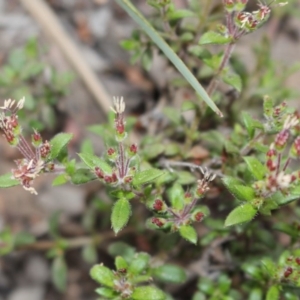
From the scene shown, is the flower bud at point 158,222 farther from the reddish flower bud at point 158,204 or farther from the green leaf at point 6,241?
the green leaf at point 6,241

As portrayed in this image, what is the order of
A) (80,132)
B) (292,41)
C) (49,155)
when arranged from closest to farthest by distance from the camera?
(49,155) < (80,132) < (292,41)

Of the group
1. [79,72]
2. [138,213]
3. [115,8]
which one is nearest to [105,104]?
[79,72]

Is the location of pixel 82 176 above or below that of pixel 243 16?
below

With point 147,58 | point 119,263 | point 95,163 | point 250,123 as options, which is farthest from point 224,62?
point 119,263

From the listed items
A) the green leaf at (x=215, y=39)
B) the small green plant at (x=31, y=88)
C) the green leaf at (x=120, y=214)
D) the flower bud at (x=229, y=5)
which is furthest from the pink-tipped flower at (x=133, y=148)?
the small green plant at (x=31, y=88)

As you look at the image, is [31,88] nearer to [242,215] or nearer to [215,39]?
[215,39]

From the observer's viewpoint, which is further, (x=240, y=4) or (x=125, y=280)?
(x=125, y=280)

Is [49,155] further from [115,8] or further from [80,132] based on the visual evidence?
[115,8]

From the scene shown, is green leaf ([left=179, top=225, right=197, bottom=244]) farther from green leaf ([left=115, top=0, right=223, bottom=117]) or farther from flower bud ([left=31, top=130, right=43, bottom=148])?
flower bud ([left=31, top=130, right=43, bottom=148])
